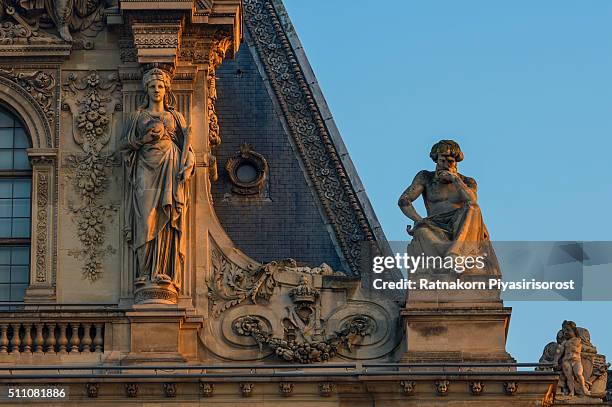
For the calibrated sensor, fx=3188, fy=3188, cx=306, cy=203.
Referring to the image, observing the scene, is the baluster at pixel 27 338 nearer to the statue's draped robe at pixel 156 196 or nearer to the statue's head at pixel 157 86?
the statue's draped robe at pixel 156 196

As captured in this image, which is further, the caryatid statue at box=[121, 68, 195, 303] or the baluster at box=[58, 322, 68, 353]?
the caryatid statue at box=[121, 68, 195, 303]

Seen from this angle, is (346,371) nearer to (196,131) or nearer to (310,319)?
(310,319)

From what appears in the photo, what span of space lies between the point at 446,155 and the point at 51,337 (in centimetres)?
509

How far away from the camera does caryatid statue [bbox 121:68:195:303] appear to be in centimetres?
3694

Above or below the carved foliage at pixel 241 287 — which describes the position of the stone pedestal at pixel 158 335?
below

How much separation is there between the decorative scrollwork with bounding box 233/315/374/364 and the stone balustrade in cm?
168

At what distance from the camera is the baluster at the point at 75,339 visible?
36656 mm

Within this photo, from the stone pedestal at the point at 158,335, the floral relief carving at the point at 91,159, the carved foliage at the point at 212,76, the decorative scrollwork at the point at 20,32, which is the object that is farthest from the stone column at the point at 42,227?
the carved foliage at the point at 212,76

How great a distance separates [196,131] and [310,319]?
9.00 feet

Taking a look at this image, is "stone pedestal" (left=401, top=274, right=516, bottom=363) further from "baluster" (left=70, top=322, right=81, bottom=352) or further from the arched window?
the arched window

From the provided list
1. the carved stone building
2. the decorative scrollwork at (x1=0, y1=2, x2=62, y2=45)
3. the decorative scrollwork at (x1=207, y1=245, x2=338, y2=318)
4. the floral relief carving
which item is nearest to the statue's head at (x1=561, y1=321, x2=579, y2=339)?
the carved stone building

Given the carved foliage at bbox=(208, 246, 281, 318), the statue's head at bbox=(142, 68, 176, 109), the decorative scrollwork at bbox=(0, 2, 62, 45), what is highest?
the decorative scrollwork at bbox=(0, 2, 62, 45)

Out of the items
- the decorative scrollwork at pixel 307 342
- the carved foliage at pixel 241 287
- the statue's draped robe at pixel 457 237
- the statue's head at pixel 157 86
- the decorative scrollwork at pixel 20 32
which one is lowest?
the decorative scrollwork at pixel 307 342

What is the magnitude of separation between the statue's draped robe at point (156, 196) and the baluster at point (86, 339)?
85 centimetres
